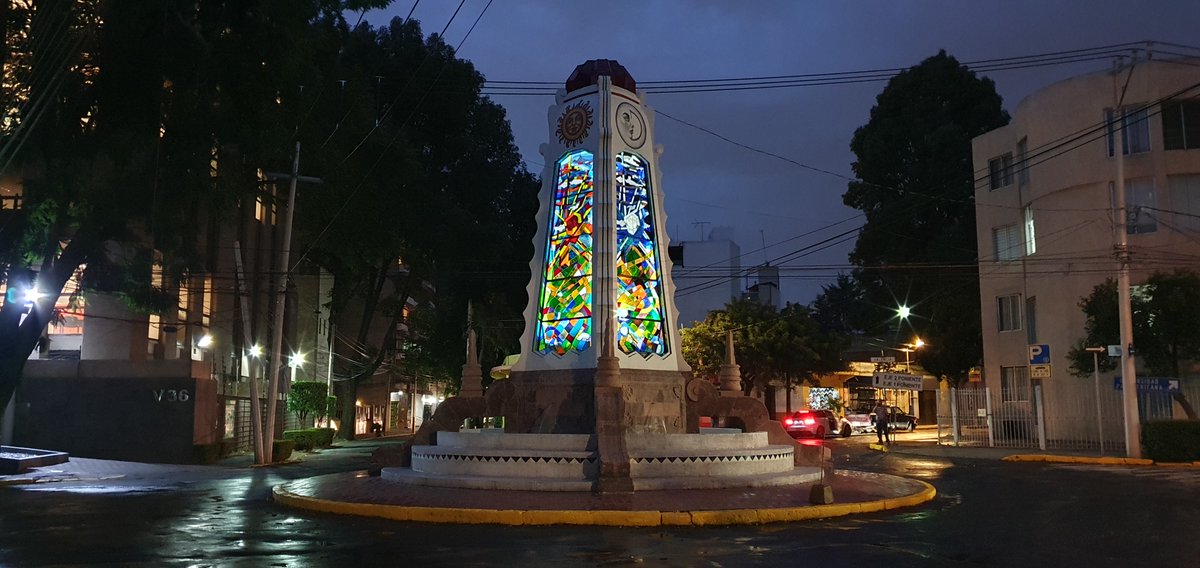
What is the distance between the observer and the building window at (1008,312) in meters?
37.3

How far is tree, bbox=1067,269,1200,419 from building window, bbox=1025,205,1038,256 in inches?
248

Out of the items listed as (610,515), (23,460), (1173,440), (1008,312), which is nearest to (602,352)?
(610,515)

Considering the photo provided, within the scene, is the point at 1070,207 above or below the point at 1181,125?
below

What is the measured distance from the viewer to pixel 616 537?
11195 mm

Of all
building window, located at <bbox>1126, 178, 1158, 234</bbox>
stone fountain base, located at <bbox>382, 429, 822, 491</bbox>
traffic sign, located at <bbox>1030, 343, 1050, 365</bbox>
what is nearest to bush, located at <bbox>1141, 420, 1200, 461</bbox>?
traffic sign, located at <bbox>1030, 343, 1050, 365</bbox>

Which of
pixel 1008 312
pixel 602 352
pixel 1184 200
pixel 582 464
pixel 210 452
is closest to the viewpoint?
pixel 582 464

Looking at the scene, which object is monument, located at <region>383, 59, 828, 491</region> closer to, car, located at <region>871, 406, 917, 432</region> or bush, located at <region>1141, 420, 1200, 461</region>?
bush, located at <region>1141, 420, 1200, 461</region>

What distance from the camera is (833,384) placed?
60.8 meters

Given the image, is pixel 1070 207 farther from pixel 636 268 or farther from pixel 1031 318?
pixel 636 268

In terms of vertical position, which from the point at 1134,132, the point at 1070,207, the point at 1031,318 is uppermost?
the point at 1134,132

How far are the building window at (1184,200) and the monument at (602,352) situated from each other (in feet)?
65.2

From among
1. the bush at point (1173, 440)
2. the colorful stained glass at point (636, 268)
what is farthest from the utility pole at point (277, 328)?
the bush at point (1173, 440)

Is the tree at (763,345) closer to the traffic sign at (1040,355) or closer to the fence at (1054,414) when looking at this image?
the fence at (1054,414)

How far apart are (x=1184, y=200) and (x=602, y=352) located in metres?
24.4
